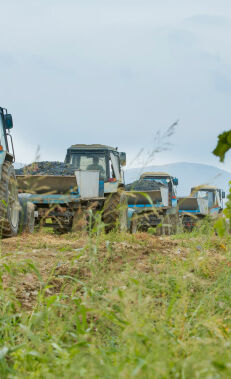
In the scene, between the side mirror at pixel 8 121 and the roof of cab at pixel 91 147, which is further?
the roof of cab at pixel 91 147

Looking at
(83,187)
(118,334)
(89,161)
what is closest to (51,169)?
(83,187)

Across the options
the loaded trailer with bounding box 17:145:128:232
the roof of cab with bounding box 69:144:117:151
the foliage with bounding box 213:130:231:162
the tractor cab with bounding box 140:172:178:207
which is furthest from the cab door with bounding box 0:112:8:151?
the tractor cab with bounding box 140:172:178:207

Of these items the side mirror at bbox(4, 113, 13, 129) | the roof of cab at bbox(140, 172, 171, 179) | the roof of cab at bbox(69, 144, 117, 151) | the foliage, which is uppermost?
the roof of cab at bbox(69, 144, 117, 151)

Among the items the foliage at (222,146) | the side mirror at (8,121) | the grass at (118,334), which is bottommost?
the grass at (118,334)

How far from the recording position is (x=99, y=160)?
15867mm

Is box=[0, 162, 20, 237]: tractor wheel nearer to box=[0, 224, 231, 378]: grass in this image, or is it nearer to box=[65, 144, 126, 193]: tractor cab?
box=[0, 224, 231, 378]: grass

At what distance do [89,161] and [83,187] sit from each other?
9.30 ft

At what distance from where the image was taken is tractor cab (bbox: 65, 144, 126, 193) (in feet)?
50.9

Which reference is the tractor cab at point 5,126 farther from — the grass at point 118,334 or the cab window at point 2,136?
the grass at point 118,334

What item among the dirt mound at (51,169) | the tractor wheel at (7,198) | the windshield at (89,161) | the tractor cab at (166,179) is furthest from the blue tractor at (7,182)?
the tractor cab at (166,179)

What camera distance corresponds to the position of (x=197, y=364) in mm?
2209

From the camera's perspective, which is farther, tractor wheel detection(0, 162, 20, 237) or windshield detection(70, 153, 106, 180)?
windshield detection(70, 153, 106, 180)

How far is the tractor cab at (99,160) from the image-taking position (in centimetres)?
1552

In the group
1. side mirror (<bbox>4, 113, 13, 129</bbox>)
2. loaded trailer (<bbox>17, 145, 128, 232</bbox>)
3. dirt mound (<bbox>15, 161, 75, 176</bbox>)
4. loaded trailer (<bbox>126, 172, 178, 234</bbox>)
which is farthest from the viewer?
loaded trailer (<bbox>126, 172, 178, 234</bbox>)
